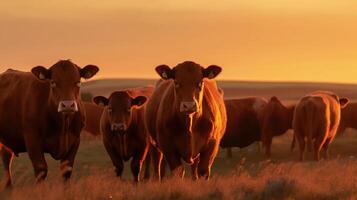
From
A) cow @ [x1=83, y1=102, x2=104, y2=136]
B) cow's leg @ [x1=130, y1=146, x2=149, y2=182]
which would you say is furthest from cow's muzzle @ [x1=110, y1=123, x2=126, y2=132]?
cow @ [x1=83, y1=102, x2=104, y2=136]

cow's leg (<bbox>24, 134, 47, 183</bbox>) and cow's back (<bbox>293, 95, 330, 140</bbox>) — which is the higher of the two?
cow's leg (<bbox>24, 134, 47, 183</bbox>)

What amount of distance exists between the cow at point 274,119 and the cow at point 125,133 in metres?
11.8

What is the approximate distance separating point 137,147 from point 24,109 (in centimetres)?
339

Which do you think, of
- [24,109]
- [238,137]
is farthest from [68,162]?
[238,137]

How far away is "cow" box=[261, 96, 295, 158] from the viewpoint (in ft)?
87.9

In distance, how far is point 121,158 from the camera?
597 inches

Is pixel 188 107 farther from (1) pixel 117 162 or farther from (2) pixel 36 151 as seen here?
(1) pixel 117 162

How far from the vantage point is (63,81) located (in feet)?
38.4

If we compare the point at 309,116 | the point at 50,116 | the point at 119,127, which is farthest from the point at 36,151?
the point at 309,116

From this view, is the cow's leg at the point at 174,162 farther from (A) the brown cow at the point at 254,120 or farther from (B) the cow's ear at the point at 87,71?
(A) the brown cow at the point at 254,120

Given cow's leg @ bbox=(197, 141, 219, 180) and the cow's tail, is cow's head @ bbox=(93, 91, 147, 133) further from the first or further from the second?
the cow's tail

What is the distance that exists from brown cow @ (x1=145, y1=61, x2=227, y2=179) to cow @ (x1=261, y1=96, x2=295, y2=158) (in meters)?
13.8

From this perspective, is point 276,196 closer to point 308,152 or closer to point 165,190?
point 165,190

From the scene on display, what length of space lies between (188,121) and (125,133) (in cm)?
302
